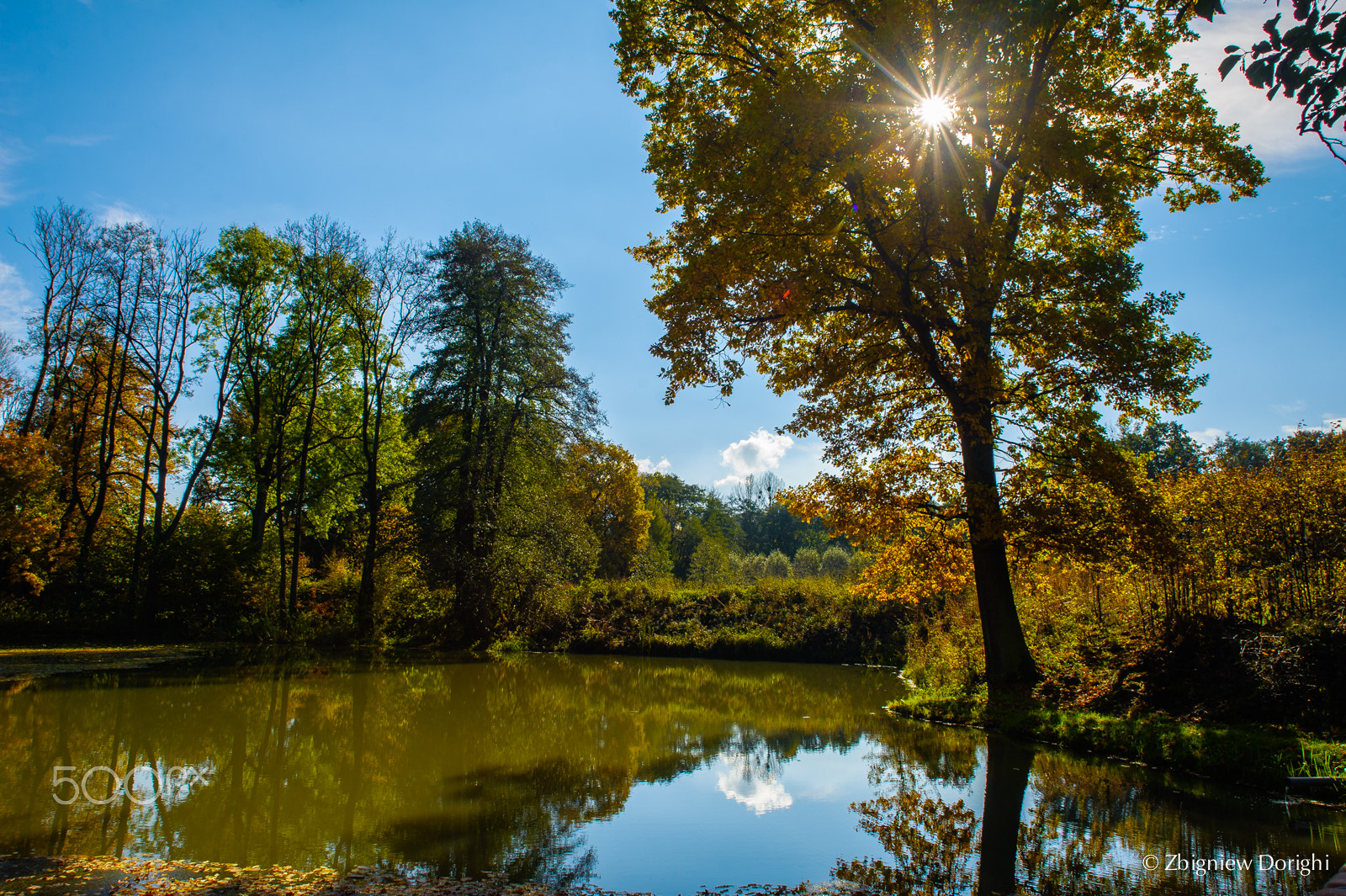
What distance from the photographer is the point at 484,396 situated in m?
22.5

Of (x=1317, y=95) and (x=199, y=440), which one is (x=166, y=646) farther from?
(x=1317, y=95)

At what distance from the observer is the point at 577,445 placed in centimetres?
2381

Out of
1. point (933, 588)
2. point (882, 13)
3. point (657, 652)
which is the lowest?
point (657, 652)

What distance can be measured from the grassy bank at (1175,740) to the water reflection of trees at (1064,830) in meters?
0.38

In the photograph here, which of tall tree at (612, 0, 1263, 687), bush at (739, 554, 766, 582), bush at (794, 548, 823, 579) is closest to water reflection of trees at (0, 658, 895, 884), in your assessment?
tall tree at (612, 0, 1263, 687)

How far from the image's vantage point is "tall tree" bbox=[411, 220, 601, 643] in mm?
21453

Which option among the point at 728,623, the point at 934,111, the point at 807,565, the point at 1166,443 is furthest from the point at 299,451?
the point at 1166,443

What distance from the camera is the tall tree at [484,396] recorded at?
21453 mm

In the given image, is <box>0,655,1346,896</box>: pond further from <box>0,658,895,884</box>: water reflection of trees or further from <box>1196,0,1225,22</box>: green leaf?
<box>1196,0,1225,22</box>: green leaf

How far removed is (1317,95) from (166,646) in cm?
2494

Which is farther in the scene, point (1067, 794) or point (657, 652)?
point (657, 652)

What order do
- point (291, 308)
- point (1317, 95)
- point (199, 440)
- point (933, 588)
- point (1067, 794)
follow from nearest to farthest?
point (1317, 95)
point (1067, 794)
point (933, 588)
point (291, 308)
point (199, 440)

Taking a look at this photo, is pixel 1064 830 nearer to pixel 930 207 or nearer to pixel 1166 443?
pixel 930 207

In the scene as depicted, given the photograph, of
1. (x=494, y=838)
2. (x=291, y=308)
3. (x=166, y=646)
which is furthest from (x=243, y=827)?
(x=291, y=308)
